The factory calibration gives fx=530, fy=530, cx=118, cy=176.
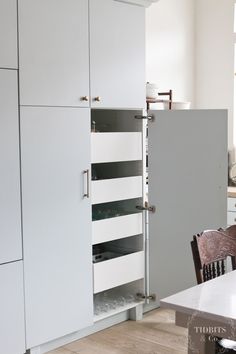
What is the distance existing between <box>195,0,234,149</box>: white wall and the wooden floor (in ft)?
6.98

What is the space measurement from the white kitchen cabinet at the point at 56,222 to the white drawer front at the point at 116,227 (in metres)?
0.11

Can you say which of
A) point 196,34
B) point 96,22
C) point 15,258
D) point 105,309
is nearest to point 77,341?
point 105,309

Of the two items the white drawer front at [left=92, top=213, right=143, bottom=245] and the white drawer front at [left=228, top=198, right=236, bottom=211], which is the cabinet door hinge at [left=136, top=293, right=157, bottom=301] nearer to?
the white drawer front at [left=92, top=213, right=143, bottom=245]

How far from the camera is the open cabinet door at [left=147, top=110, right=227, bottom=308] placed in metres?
3.55

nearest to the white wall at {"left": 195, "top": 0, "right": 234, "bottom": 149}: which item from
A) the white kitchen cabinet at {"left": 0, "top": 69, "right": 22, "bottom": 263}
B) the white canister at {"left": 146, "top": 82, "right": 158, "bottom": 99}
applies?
the white canister at {"left": 146, "top": 82, "right": 158, "bottom": 99}

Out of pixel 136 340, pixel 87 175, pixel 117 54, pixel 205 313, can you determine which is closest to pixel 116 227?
pixel 87 175

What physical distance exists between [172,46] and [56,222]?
2.54m

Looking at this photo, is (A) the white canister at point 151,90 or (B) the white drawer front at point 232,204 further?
(B) the white drawer front at point 232,204

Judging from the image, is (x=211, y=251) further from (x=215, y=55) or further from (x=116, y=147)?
(x=215, y=55)

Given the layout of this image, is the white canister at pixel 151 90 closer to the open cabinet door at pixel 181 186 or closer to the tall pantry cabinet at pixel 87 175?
the tall pantry cabinet at pixel 87 175

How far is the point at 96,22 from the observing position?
10.9 feet

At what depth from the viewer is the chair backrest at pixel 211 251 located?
217 cm

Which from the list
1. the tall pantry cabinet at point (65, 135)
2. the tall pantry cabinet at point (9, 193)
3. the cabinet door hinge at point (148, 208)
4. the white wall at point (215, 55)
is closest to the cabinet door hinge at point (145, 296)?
the tall pantry cabinet at point (65, 135)

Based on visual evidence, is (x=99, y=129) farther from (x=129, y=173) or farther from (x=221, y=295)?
(x=221, y=295)
